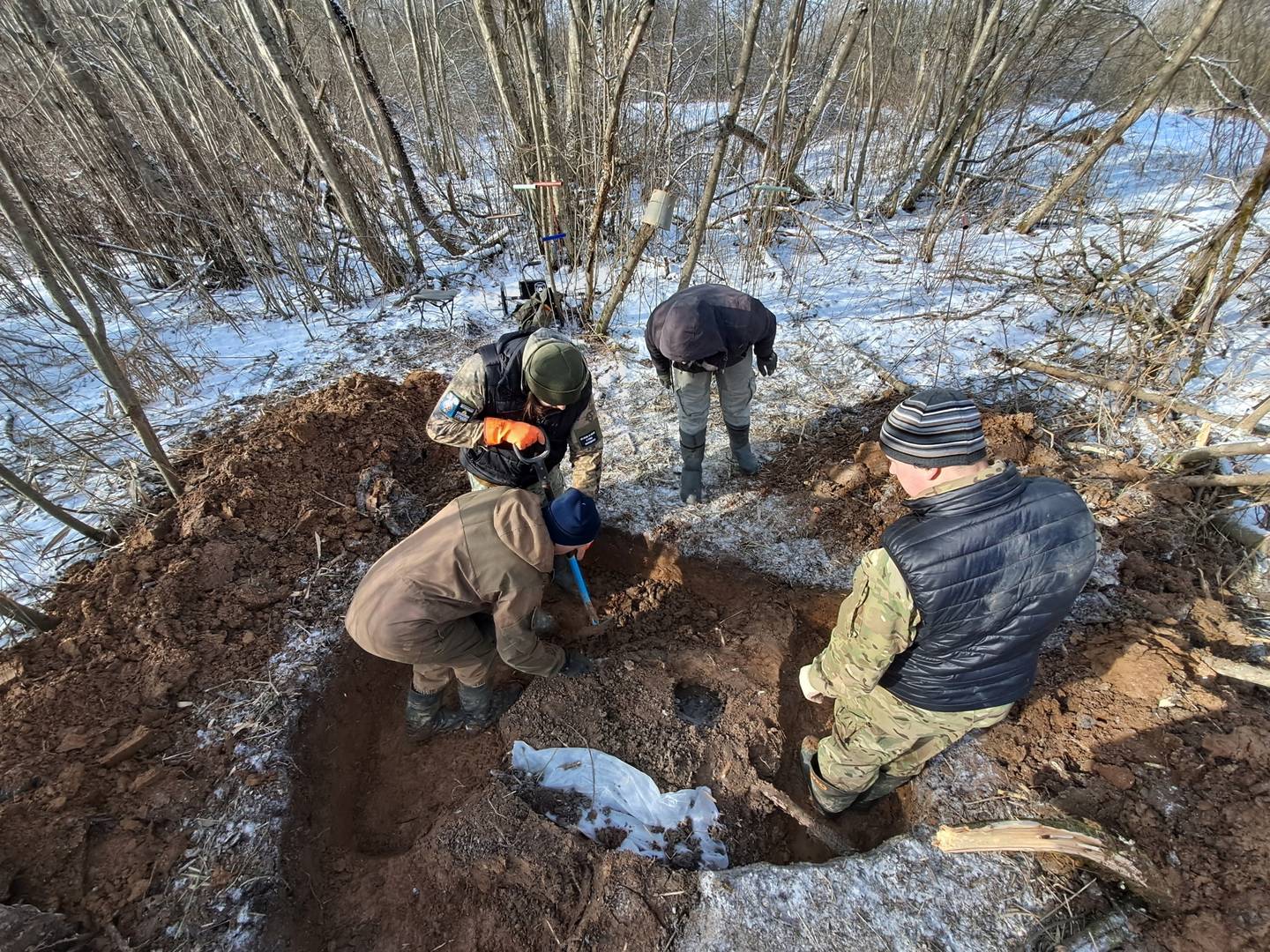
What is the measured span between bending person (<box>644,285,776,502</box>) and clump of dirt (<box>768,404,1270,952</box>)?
85cm

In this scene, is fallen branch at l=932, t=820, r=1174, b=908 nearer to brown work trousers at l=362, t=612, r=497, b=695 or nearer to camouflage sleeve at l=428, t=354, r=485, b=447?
brown work trousers at l=362, t=612, r=497, b=695

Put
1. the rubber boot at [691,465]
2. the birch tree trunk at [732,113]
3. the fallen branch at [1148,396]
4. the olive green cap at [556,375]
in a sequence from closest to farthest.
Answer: the olive green cap at [556,375] → the fallen branch at [1148,396] → the rubber boot at [691,465] → the birch tree trunk at [732,113]

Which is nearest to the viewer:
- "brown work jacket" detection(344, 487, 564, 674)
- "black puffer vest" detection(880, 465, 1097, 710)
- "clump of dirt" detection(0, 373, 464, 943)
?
"black puffer vest" detection(880, 465, 1097, 710)

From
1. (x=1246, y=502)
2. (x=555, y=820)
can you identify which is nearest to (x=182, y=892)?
(x=555, y=820)

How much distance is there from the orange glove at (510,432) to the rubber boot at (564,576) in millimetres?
941

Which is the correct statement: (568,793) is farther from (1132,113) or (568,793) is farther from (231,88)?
(1132,113)

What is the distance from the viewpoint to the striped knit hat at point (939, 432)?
155 centimetres

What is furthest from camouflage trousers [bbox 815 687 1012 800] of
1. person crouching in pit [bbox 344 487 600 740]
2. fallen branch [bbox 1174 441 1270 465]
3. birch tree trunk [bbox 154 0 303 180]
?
birch tree trunk [bbox 154 0 303 180]

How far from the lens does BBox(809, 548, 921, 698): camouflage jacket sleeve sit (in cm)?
168

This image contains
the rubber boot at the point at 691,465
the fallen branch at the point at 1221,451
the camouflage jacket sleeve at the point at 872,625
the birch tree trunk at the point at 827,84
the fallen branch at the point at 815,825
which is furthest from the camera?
the birch tree trunk at the point at 827,84

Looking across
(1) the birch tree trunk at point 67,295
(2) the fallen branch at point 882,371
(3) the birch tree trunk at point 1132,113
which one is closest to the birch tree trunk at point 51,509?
(1) the birch tree trunk at point 67,295

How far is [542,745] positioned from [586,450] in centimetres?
153

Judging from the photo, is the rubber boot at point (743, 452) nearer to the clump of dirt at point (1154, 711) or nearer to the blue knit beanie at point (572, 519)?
the clump of dirt at point (1154, 711)

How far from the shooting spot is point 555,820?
89.9 inches
